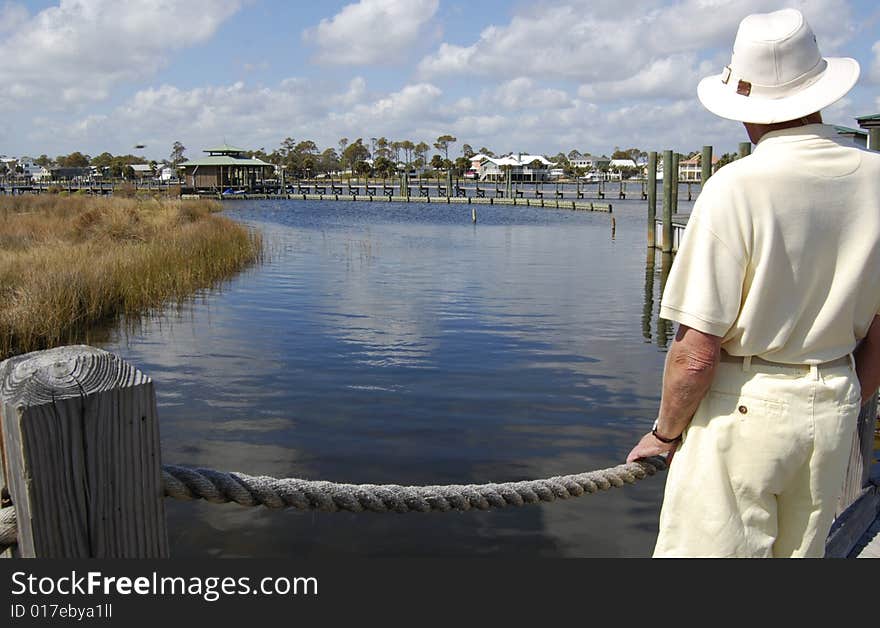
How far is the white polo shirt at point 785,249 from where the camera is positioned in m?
2.06

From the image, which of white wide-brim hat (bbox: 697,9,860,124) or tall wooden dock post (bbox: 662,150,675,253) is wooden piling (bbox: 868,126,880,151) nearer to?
tall wooden dock post (bbox: 662,150,675,253)

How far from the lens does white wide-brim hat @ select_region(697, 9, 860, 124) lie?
7.23ft

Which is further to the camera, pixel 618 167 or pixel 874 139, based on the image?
pixel 618 167

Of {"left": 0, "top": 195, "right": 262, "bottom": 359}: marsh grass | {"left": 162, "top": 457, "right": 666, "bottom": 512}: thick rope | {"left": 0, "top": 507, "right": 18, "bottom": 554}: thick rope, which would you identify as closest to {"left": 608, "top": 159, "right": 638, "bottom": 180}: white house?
{"left": 0, "top": 195, "right": 262, "bottom": 359}: marsh grass

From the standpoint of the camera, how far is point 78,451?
1.72 meters

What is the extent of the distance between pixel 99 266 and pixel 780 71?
15.7m

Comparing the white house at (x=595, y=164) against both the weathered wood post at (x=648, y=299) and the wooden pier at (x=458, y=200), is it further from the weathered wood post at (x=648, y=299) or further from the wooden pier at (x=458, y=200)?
the weathered wood post at (x=648, y=299)

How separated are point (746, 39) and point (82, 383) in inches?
79.1

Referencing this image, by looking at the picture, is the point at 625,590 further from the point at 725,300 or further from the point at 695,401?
the point at 725,300

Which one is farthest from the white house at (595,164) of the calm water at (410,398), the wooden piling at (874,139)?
the wooden piling at (874,139)

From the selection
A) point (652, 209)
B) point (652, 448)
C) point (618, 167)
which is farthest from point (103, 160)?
point (652, 448)

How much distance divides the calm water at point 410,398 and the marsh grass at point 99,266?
0.89 metres

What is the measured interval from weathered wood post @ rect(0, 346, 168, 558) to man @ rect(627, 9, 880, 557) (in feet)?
4.70

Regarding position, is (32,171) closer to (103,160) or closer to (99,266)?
(103,160)
